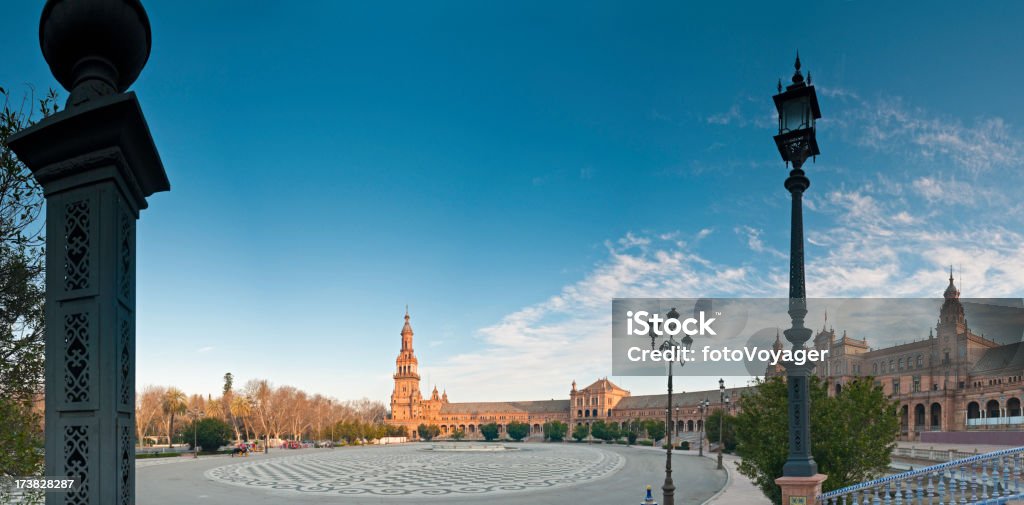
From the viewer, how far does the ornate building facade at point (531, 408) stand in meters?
149

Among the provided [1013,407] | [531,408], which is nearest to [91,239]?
[1013,407]

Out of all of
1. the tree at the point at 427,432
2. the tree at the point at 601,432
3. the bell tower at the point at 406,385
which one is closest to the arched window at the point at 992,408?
the tree at the point at 601,432

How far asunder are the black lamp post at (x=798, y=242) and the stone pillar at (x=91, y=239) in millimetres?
9325

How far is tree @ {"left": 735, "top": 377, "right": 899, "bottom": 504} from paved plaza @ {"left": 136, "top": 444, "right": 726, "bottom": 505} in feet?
30.3

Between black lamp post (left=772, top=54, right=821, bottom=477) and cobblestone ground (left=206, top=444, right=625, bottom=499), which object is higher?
black lamp post (left=772, top=54, right=821, bottom=477)

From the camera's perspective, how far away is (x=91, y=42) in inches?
141

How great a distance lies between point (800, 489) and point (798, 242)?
3.80 m

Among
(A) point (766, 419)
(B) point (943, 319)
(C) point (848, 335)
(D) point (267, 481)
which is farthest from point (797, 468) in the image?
(C) point (848, 335)

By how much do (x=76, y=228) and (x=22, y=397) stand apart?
21.0 ft

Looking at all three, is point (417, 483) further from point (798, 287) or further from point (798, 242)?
point (798, 242)

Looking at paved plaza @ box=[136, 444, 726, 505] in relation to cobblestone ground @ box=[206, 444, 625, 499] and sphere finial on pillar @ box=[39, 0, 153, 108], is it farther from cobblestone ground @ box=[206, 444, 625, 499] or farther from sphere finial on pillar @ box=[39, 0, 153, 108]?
sphere finial on pillar @ box=[39, 0, 153, 108]

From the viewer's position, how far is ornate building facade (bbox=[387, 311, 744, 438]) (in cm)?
14900

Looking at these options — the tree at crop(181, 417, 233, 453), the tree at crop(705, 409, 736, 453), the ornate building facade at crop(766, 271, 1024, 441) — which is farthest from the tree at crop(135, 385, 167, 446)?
the ornate building facade at crop(766, 271, 1024, 441)

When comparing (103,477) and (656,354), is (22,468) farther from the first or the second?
(656,354)
